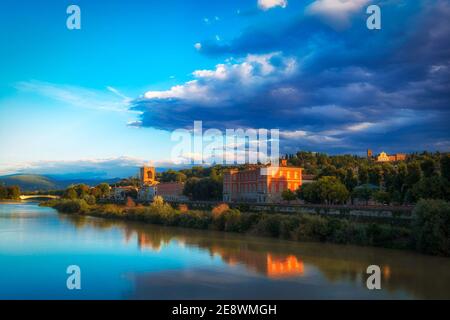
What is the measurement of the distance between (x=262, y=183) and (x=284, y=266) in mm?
30831

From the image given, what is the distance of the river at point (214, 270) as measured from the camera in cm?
1221

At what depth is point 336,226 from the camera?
21.9m

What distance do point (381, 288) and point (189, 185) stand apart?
45.1m

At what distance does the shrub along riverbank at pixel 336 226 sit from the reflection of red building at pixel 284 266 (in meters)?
4.31

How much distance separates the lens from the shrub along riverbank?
17.5 m

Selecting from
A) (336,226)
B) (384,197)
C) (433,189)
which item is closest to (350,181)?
(384,197)

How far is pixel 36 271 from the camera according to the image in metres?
15.0

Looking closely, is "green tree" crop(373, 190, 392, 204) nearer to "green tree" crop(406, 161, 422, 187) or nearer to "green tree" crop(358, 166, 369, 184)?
"green tree" crop(406, 161, 422, 187)

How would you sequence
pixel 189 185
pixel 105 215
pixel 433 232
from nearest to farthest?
1. pixel 433 232
2. pixel 105 215
3. pixel 189 185

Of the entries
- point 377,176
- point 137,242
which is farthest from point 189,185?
point 137,242

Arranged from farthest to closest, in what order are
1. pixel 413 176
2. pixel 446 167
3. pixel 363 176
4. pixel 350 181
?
1. pixel 363 176
2. pixel 350 181
3. pixel 413 176
4. pixel 446 167

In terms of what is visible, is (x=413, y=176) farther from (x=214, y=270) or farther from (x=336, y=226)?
(x=214, y=270)

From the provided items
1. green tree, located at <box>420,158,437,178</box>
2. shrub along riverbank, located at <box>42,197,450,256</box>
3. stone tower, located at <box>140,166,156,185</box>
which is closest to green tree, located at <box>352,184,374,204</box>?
green tree, located at <box>420,158,437,178</box>
